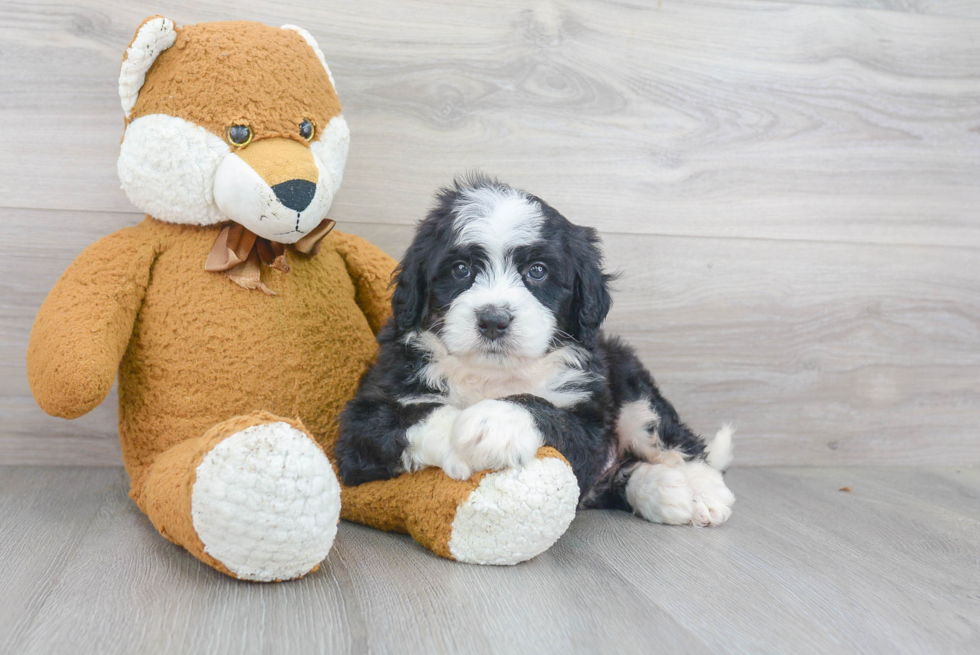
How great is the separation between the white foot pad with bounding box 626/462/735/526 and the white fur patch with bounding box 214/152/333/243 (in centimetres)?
99

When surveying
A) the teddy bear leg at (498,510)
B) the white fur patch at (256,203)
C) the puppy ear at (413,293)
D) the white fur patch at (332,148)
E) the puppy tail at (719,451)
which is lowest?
the puppy tail at (719,451)

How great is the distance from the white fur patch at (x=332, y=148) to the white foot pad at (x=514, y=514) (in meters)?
0.75

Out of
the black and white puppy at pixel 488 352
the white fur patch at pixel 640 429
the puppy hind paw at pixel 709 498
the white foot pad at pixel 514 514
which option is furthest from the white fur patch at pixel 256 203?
the puppy hind paw at pixel 709 498

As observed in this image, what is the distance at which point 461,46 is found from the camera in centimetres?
225

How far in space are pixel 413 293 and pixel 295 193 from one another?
310mm

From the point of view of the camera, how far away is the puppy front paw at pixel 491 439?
55.9 inches

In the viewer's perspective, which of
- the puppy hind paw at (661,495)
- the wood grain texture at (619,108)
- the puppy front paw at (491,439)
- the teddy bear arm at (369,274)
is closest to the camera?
the puppy front paw at (491,439)

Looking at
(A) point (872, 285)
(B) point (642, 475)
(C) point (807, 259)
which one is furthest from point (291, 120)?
(A) point (872, 285)

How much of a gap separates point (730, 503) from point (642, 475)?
0.22m

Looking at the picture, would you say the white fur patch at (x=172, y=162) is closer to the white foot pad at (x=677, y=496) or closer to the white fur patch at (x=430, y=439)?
the white fur patch at (x=430, y=439)

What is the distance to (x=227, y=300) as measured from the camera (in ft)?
5.51

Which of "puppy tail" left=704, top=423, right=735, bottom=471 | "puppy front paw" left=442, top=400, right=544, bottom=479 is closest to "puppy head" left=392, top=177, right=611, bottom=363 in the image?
"puppy front paw" left=442, top=400, right=544, bottom=479

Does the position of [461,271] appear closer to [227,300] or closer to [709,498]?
[227,300]

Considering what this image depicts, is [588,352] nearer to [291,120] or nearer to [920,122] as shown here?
[291,120]
